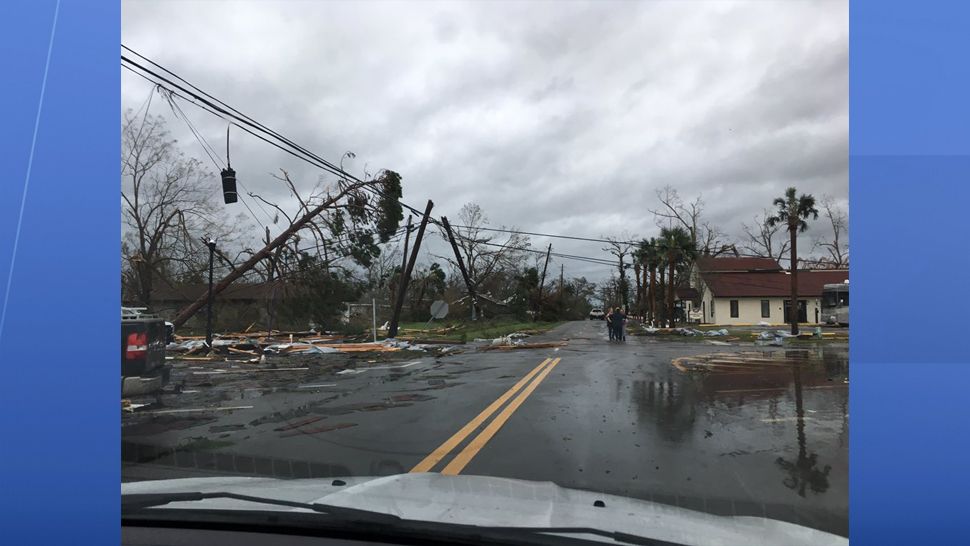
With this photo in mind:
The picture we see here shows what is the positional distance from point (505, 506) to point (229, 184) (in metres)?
2.41

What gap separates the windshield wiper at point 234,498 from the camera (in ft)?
8.09

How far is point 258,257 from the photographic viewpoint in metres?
6.42

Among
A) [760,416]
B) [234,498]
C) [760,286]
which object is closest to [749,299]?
[760,286]

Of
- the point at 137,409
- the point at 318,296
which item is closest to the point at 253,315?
the point at 318,296

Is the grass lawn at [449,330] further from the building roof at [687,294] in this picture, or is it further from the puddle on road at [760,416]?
the building roof at [687,294]

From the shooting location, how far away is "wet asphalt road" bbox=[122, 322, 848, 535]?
441 cm

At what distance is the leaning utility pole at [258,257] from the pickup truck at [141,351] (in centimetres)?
158

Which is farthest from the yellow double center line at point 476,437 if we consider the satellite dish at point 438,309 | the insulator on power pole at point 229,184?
the satellite dish at point 438,309

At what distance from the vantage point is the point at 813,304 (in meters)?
27.4

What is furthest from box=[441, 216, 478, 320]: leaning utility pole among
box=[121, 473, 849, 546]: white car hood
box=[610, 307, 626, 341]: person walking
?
box=[121, 473, 849, 546]: white car hood

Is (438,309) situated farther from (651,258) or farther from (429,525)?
(429,525)

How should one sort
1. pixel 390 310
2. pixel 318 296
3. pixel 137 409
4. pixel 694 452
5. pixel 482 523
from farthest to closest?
pixel 390 310 → pixel 318 296 → pixel 137 409 → pixel 694 452 → pixel 482 523

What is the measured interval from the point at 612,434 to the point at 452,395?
12.0 ft

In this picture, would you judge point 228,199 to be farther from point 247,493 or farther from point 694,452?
point 694,452
